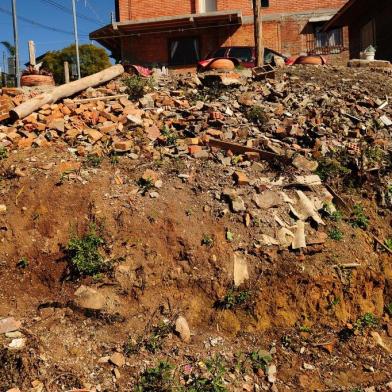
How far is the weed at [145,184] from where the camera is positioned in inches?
249

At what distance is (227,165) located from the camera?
23.1 ft

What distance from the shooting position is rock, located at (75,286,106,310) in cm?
514

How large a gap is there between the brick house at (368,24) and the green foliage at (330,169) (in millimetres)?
9379

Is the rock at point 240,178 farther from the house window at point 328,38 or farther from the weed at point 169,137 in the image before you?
the house window at point 328,38

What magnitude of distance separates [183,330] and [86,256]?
142cm

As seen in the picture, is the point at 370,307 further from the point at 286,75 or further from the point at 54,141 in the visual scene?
the point at 286,75

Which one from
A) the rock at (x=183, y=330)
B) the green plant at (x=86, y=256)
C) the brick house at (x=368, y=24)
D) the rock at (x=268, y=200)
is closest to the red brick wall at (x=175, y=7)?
the brick house at (x=368, y=24)

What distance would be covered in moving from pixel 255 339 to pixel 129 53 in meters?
18.6

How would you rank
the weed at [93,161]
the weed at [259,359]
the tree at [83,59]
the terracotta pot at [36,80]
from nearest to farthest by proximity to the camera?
the weed at [259,359]
the weed at [93,161]
the terracotta pot at [36,80]
the tree at [83,59]

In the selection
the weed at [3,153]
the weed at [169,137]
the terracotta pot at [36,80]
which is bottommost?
the weed at [3,153]

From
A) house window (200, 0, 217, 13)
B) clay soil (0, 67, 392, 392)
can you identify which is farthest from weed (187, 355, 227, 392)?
house window (200, 0, 217, 13)

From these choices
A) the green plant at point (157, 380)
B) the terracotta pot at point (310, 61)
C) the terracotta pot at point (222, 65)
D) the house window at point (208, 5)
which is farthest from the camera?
the house window at point (208, 5)

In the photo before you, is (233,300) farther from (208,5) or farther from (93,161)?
(208,5)

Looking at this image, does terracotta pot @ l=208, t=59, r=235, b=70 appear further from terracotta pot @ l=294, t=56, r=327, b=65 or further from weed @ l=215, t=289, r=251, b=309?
weed @ l=215, t=289, r=251, b=309
